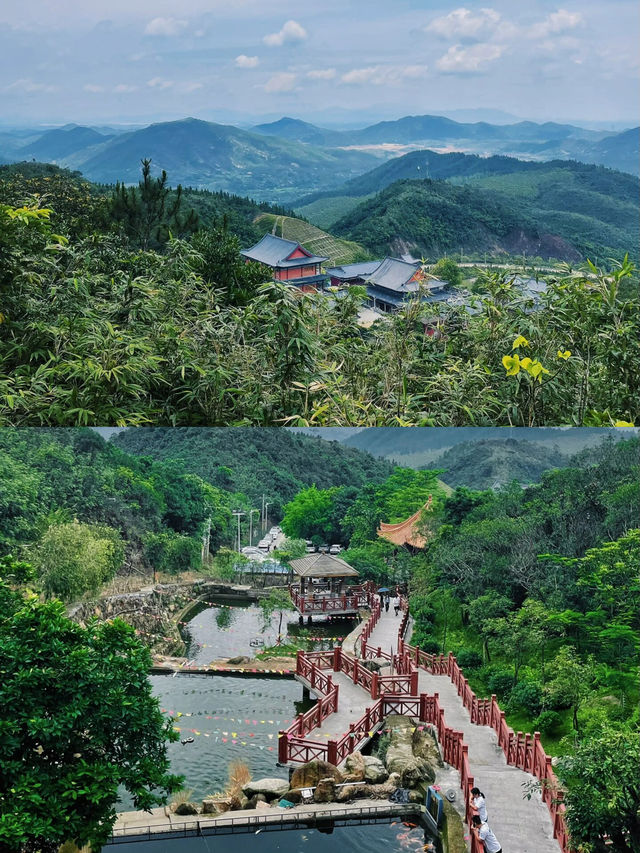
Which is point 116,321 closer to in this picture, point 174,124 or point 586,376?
point 174,124

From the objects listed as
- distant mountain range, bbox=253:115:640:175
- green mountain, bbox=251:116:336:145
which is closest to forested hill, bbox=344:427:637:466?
distant mountain range, bbox=253:115:640:175

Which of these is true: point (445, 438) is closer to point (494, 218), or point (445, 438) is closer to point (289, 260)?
point (289, 260)

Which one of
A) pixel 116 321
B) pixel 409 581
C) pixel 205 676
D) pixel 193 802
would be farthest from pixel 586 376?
pixel 193 802

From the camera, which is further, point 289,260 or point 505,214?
point 505,214

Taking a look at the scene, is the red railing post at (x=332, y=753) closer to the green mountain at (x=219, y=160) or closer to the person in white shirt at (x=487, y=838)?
the person in white shirt at (x=487, y=838)

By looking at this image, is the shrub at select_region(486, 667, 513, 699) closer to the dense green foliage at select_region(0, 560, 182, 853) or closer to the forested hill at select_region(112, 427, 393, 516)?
the forested hill at select_region(112, 427, 393, 516)

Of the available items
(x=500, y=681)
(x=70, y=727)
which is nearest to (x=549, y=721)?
(x=500, y=681)
